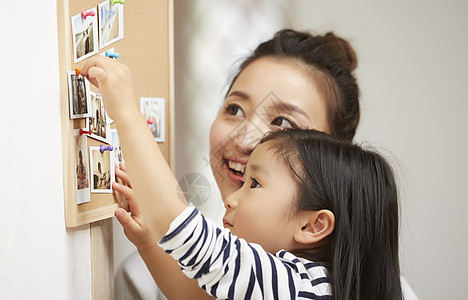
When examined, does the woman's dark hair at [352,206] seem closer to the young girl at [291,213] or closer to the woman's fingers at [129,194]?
the young girl at [291,213]

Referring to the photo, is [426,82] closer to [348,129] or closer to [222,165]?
[348,129]

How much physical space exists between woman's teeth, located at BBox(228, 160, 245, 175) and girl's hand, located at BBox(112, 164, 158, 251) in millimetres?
434

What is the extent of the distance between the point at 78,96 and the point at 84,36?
4.7 inches

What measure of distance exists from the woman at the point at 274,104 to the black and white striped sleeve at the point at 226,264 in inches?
23.9

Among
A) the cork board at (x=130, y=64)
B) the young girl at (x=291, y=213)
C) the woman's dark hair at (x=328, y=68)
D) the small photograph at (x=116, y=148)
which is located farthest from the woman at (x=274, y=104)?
the small photograph at (x=116, y=148)

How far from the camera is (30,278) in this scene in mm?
793

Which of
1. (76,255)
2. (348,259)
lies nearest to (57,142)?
(76,255)

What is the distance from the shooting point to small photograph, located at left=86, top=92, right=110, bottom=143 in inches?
38.9

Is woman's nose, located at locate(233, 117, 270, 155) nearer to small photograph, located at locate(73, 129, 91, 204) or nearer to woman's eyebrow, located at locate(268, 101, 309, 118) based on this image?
woman's eyebrow, located at locate(268, 101, 309, 118)

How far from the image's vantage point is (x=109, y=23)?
3.44ft

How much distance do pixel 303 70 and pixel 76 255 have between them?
35.6 inches

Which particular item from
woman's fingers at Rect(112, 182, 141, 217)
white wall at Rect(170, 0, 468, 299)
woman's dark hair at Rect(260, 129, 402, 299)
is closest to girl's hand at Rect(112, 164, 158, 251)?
woman's fingers at Rect(112, 182, 141, 217)

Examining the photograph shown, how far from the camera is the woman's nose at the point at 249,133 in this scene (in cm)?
142

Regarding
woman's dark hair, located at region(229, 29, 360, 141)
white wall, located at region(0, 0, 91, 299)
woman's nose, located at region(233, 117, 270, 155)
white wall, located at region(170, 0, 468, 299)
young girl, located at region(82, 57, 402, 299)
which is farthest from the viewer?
white wall, located at region(170, 0, 468, 299)
